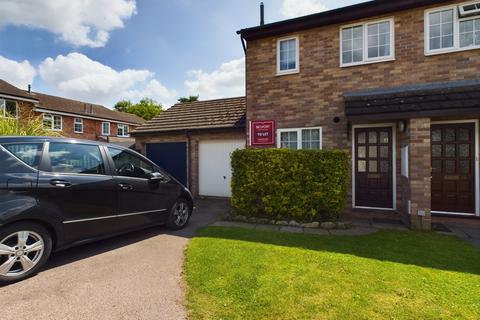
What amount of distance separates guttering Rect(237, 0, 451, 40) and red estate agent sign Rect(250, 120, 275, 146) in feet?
9.02

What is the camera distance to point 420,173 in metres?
5.58

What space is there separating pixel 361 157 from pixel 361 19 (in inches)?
150

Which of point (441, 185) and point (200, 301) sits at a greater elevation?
point (441, 185)

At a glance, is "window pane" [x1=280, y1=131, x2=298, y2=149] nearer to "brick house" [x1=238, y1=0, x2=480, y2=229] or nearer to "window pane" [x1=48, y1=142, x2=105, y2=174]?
"brick house" [x1=238, y1=0, x2=480, y2=229]

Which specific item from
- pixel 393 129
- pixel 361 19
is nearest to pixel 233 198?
pixel 393 129

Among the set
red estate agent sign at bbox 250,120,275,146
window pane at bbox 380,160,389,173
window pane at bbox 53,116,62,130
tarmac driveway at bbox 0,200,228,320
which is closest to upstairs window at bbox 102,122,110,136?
window pane at bbox 53,116,62,130

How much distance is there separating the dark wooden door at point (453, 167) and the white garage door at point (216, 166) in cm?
572

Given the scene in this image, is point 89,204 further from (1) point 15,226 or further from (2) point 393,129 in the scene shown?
(2) point 393,129

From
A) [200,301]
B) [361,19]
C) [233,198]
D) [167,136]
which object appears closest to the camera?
[200,301]

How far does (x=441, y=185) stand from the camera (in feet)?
21.4

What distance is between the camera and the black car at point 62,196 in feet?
10.3

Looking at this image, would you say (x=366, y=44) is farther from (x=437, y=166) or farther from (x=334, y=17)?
(x=437, y=166)

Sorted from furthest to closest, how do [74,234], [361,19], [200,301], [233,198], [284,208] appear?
1. [361,19]
2. [233,198]
3. [284,208]
4. [74,234]
5. [200,301]

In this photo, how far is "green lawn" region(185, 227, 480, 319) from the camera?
265cm
